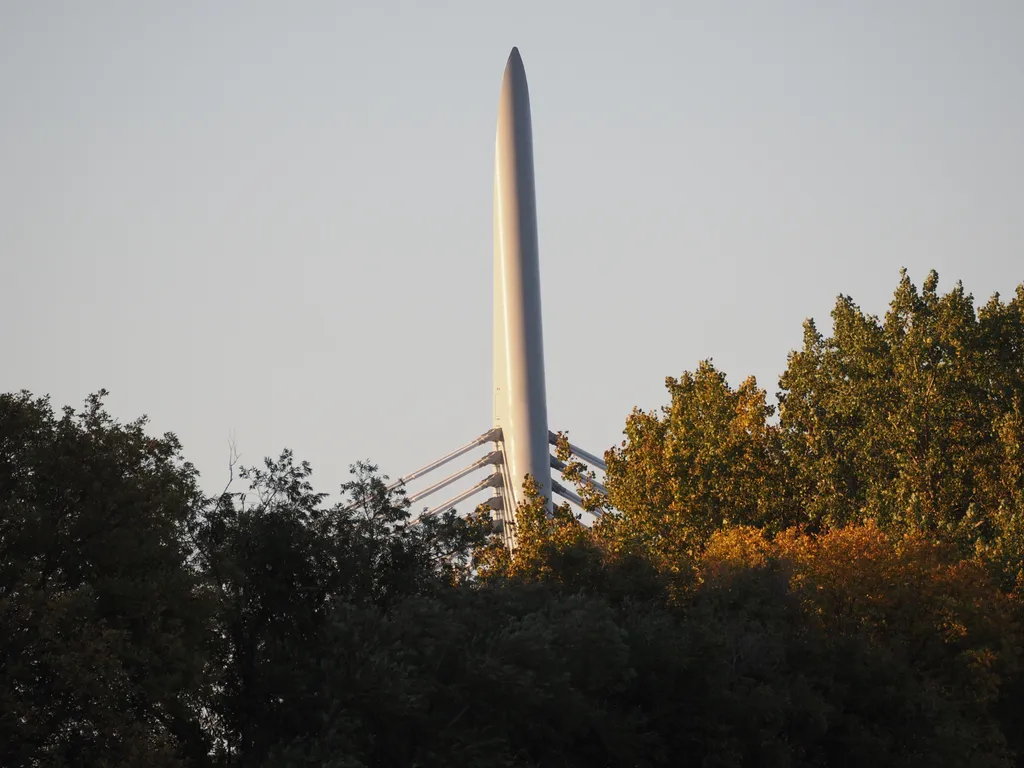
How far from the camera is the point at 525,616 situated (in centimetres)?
2873

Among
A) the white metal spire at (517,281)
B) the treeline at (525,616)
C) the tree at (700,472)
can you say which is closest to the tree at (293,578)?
the treeline at (525,616)

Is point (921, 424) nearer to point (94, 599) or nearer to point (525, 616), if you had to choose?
point (525, 616)

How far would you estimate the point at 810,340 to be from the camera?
5859cm

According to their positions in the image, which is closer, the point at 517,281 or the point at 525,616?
the point at 525,616

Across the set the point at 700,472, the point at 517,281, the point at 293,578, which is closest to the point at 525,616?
the point at 293,578

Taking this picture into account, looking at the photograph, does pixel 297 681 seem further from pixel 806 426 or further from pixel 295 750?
pixel 806 426

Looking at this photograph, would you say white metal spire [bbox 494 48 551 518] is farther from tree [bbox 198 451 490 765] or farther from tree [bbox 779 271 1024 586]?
tree [bbox 198 451 490 765]

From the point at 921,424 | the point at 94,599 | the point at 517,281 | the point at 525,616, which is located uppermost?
the point at 517,281

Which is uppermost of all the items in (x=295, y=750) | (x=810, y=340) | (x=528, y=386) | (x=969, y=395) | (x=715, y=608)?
(x=528, y=386)

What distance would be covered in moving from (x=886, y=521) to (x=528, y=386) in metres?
26.3

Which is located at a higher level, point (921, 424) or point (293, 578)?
point (921, 424)

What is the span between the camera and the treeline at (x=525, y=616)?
80.1 feet

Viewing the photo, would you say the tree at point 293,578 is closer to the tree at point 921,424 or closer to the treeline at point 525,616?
the treeline at point 525,616

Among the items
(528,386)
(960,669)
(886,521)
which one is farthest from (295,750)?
(528,386)
